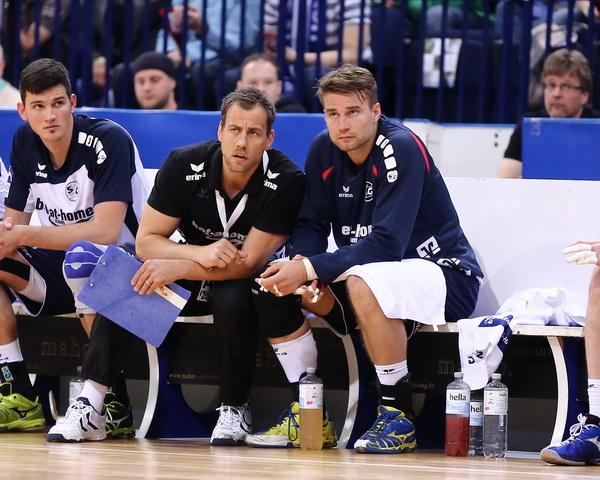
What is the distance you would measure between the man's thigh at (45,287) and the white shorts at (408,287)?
1413mm

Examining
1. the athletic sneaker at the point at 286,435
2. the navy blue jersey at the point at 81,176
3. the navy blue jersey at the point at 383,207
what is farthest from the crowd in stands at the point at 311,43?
the athletic sneaker at the point at 286,435

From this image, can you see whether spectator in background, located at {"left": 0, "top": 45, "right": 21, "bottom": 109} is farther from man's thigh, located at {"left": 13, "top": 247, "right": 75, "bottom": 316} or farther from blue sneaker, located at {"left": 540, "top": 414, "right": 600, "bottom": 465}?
blue sneaker, located at {"left": 540, "top": 414, "right": 600, "bottom": 465}

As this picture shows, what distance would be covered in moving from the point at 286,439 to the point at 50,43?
4005 mm

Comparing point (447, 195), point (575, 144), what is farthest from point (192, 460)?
point (575, 144)

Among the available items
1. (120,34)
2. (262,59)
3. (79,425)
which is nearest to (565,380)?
(79,425)

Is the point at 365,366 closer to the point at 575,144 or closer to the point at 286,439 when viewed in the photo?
the point at 286,439

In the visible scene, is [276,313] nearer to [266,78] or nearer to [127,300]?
[127,300]

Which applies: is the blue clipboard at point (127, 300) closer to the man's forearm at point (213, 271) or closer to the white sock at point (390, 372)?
the man's forearm at point (213, 271)

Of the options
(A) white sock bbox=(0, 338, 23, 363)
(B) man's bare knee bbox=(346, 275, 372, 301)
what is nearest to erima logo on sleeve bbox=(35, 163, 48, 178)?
(A) white sock bbox=(0, 338, 23, 363)

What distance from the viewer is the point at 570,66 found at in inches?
271

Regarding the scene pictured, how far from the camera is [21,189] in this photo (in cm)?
604

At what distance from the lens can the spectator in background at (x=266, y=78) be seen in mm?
7520

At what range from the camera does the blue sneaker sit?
479 centimetres

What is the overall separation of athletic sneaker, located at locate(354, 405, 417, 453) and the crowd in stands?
2.87 m
